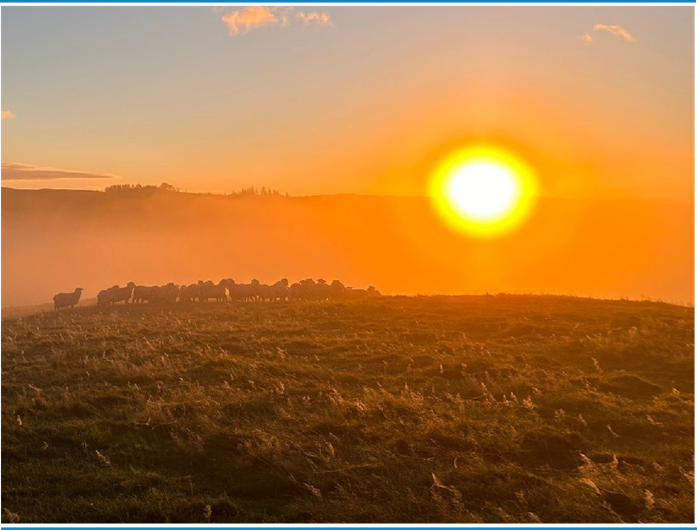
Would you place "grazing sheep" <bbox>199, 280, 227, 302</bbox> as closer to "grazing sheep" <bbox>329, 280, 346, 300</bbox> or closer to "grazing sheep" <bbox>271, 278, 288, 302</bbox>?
"grazing sheep" <bbox>271, 278, 288, 302</bbox>

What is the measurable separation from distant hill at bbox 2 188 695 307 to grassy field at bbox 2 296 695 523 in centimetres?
9793

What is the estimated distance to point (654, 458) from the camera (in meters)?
12.6

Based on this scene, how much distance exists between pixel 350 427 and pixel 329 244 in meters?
152

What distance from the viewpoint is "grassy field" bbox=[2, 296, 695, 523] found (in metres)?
10.3

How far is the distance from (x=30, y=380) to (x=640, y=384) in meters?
17.3

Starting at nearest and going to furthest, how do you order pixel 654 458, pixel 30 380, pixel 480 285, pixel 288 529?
1. pixel 288 529
2. pixel 654 458
3. pixel 30 380
4. pixel 480 285

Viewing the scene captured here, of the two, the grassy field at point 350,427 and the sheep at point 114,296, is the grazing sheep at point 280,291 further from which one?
the grassy field at point 350,427

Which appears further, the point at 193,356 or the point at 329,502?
the point at 193,356

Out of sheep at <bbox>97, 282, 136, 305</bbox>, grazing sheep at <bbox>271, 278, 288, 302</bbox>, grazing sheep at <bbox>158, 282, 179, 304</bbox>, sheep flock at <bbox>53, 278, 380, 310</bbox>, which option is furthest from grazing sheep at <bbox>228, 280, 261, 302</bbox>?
sheep at <bbox>97, 282, 136, 305</bbox>

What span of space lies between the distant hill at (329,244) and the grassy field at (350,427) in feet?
321

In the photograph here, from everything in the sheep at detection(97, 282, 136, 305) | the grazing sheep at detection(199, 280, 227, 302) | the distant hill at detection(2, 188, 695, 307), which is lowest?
the sheep at detection(97, 282, 136, 305)

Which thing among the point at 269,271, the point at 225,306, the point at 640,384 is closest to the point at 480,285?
the point at 269,271

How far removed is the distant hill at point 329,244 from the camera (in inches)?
5399

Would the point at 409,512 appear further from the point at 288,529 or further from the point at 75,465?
the point at 75,465
